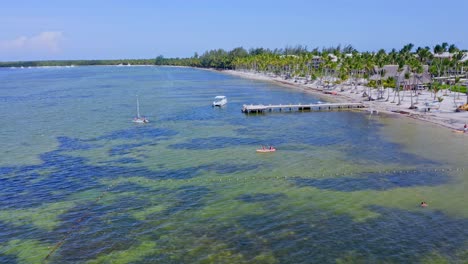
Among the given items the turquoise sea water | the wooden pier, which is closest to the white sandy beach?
the wooden pier

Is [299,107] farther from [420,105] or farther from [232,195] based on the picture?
[232,195]

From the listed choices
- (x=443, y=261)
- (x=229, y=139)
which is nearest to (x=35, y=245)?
(x=443, y=261)

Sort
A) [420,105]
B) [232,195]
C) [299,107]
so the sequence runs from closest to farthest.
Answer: [232,195], [420,105], [299,107]

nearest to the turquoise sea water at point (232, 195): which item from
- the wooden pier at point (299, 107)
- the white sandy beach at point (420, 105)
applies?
the white sandy beach at point (420, 105)

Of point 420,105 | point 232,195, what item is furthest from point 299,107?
point 232,195

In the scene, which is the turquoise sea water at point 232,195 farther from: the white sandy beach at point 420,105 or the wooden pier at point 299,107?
the wooden pier at point 299,107

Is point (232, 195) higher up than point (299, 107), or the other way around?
point (299, 107)

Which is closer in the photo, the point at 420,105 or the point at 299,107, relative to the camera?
the point at 420,105
